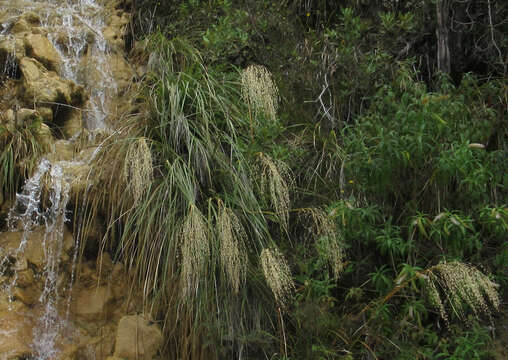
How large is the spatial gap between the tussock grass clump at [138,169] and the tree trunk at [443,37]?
2.19 m

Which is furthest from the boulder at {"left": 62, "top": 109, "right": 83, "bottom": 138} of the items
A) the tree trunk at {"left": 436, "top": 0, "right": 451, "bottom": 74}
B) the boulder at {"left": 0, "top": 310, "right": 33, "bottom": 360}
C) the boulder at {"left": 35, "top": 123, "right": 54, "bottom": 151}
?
the tree trunk at {"left": 436, "top": 0, "right": 451, "bottom": 74}

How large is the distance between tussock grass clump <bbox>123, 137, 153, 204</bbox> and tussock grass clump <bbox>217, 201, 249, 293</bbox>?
0.47 meters

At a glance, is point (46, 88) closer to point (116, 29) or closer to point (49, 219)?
point (49, 219)

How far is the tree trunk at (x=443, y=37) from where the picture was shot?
353 cm

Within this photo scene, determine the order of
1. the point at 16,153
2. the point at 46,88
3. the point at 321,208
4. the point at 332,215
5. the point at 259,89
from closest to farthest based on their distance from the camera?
1. the point at 332,215
2. the point at 259,89
3. the point at 321,208
4. the point at 16,153
5. the point at 46,88

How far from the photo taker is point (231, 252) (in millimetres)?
2523

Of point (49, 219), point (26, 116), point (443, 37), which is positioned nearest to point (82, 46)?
point (26, 116)

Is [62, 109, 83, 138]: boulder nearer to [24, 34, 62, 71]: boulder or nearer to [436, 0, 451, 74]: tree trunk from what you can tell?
[24, 34, 62, 71]: boulder

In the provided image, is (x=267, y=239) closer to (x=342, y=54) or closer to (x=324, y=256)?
(x=324, y=256)

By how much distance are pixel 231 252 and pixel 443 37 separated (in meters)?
→ 2.28

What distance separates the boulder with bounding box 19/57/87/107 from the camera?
3.78m

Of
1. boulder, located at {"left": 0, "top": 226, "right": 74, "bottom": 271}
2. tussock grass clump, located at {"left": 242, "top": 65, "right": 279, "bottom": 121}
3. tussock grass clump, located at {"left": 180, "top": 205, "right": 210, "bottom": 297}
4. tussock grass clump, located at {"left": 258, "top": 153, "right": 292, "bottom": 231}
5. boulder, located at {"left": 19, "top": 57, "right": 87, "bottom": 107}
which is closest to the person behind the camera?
tussock grass clump, located at {"left": 180, "top": 205, "right": 210, "bottom": 297}

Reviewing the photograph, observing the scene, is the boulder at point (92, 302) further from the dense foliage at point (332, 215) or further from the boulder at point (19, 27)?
the boulder at point (19, 27)

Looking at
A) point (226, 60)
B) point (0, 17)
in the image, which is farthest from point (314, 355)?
point (0, 17)
